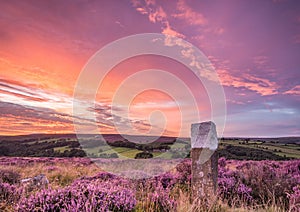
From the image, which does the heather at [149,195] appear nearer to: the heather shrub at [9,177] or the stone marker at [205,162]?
the heather shrub at [9,177]

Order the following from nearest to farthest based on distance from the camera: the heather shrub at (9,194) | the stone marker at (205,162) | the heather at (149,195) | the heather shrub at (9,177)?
the heather at (149,195) < the heather shrub at (9,194) < the stone marker at (205,162) < the heather shrub at (9,177)

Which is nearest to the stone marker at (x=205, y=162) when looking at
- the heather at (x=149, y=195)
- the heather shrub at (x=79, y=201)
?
the heather at (x=149, y=195)

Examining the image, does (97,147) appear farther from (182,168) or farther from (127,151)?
(182,168)

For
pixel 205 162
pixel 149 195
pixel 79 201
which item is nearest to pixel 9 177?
pixel 149 195

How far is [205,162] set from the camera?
18.3 ft

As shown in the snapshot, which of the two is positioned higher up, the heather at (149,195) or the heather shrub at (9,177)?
the heather at (149,195)

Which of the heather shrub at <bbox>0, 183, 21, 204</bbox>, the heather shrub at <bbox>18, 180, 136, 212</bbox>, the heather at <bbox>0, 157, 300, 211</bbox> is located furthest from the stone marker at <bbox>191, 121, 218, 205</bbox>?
the heather shrub at <bbox>0, 183, 21, 204</bbox>

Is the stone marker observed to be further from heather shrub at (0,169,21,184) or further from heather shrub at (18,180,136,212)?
A: heather shrub at (0,169,21,184)

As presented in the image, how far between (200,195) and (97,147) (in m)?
17.1

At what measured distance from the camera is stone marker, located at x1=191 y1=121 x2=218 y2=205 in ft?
18.0

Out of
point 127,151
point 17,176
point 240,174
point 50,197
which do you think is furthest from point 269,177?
point 127,151

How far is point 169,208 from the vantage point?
455 cm

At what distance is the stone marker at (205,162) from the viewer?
18.0 feet

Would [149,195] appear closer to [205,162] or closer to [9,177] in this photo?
[205,162]
